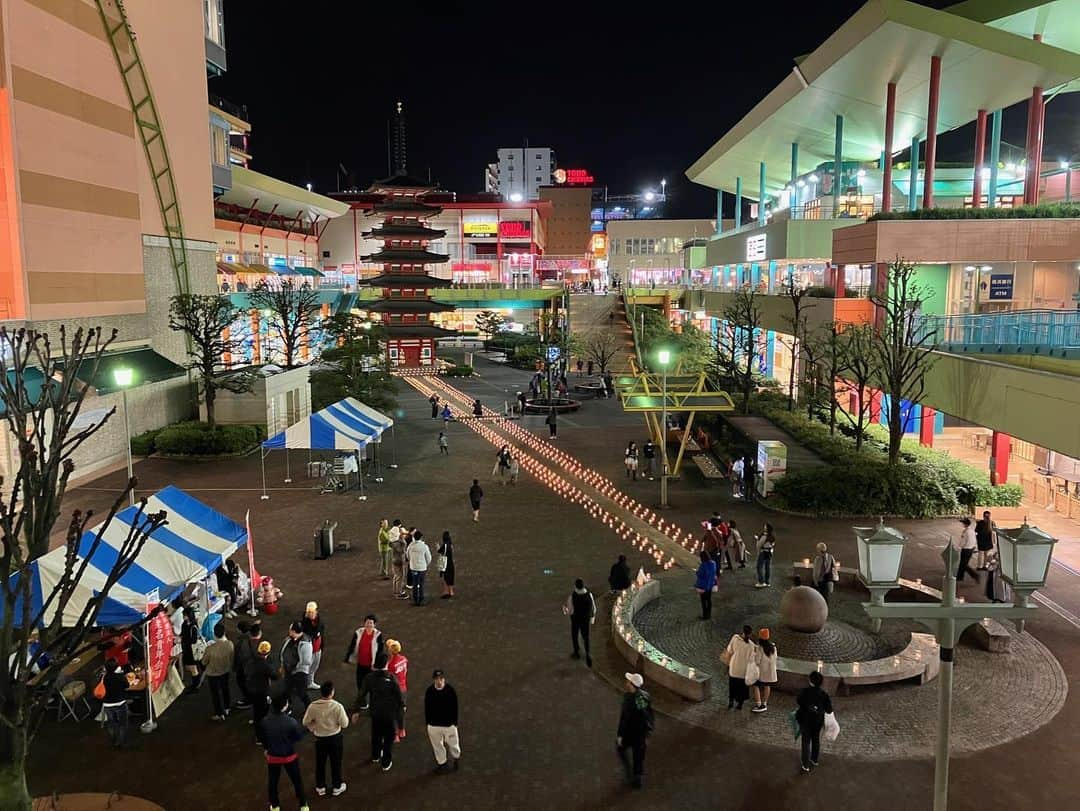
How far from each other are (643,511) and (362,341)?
18.0 metres

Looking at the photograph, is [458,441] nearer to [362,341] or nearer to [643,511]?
[362,341]

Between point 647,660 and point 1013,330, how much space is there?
1219 cm

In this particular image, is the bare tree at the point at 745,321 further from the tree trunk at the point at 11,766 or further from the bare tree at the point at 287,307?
the tree trunk at the point at 11,766

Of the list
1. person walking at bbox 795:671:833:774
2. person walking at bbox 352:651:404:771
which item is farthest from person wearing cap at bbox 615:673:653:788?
person walking at bbox 352:651:404:771

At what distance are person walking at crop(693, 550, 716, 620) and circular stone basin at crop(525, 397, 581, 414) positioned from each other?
2413 cm

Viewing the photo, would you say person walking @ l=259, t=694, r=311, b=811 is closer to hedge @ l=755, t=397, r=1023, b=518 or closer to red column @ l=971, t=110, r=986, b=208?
hedge @ l=755, t=397, r=1023, b=518

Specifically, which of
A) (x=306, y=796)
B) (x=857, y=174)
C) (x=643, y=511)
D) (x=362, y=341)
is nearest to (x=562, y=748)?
(x=306, y=796)

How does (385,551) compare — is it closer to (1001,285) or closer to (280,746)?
Answer: (280,746)

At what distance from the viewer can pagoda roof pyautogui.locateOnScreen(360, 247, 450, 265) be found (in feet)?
186

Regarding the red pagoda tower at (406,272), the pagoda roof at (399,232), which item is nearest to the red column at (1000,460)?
the red pagoda tower at (406,272)

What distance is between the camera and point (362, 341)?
34625mm

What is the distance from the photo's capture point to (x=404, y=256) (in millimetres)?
56906

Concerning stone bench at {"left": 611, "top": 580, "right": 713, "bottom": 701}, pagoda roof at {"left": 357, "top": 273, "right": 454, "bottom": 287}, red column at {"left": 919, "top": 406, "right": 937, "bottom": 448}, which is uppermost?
pagoda roof at {"left": 357, "top": 273, "right": 454, "bottom": 287}

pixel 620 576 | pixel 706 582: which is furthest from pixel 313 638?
pixel 706 582
